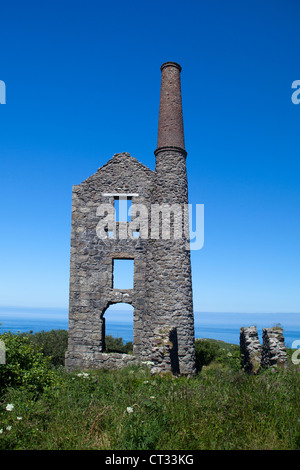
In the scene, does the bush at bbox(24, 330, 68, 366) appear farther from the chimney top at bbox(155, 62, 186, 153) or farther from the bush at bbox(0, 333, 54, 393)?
the chimney top at bbox(155, 62, 186, 153)

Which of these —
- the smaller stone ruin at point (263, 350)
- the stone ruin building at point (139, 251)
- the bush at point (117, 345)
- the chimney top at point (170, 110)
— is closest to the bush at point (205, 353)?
the stone ruin building at point (139, 251)

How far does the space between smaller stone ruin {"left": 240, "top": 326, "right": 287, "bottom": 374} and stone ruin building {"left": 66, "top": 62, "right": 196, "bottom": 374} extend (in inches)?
87.4

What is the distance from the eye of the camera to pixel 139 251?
49.6 feet

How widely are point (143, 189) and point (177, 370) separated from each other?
7.29m

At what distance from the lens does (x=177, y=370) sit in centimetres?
1298

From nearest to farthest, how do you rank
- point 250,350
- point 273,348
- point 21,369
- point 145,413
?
point 145,413, point 21,369, point 273,348, point 250,350

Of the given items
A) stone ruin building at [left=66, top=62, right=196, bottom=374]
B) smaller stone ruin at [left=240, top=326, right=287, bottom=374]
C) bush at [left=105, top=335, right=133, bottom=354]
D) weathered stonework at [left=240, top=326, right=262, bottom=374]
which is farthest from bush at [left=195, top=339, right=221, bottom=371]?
bush at [left=105, top=335, right=133, bottom=354]

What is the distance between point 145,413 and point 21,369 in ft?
11.3

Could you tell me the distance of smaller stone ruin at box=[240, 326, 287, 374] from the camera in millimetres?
10469

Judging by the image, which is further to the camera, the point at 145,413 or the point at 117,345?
the point at 117,345

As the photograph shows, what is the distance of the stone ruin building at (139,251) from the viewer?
1395cm

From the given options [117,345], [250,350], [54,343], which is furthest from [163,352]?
[117,345]

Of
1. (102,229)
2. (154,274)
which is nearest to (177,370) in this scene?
(154,274)

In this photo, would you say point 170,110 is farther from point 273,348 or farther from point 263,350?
point 273,348
